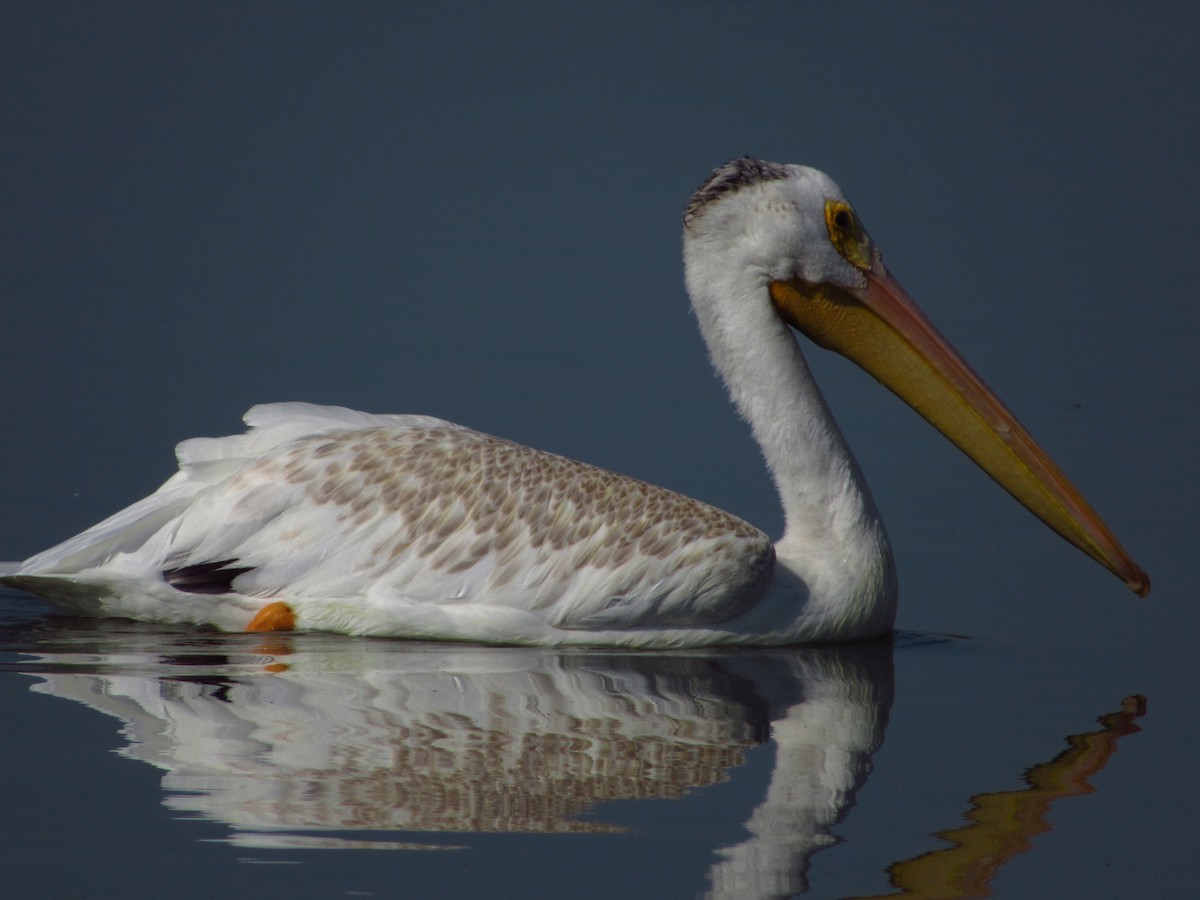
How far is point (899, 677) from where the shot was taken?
5734 millimetres

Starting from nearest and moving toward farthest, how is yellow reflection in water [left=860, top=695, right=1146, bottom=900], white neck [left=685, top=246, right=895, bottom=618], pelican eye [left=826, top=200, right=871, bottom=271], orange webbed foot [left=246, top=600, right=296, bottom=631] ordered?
yellow reflection in water [left=860, top=695, right=1146, bottom=900] < orange webbed foot [left=246, top=600, right=296, bottom=631] < white neck [left=685, top=246, right=895, bottom=618] < pelican eye [left=826, top=200, right=871, bottom=271]

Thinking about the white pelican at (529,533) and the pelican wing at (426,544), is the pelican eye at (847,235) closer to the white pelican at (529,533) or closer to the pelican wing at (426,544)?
the white pelican at (529,533)

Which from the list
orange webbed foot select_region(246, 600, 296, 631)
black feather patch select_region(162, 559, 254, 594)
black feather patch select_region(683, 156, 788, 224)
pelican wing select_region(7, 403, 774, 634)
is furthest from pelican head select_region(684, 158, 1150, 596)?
black feather patch select_region(162, 559, 254, 594)

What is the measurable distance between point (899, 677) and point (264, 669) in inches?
77.1

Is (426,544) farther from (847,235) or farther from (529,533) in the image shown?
(847,235)

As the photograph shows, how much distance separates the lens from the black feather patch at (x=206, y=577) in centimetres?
570

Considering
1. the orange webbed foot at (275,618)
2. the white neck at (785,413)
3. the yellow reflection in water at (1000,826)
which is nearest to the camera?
the yellow reflection in water at (1000,826)

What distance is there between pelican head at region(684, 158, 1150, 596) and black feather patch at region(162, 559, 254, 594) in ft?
5.99

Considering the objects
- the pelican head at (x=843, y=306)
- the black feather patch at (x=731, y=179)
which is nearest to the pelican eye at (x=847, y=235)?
the pelican head at (x=843, y=306)

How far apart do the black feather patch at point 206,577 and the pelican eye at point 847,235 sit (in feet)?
7.49

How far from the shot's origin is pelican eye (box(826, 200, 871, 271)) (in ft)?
20.6

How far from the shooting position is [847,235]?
20.9ft

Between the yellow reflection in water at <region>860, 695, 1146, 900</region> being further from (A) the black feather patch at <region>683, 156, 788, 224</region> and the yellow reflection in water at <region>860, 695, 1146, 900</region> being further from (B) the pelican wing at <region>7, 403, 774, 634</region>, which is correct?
(A) the black feather patch at <region>683, 156, 788, 224</region>

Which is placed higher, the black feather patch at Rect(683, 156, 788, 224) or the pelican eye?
the black feather patch at Rect(683, 156, 788, 224)
